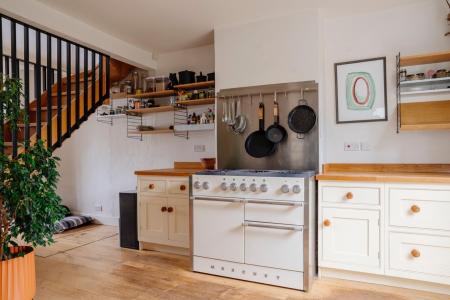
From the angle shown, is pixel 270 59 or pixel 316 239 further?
pixel 270 59

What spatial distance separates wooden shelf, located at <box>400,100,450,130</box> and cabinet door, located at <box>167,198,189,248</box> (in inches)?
85.0

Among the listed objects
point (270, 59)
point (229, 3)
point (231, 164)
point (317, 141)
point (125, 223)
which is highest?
point (229, 3)

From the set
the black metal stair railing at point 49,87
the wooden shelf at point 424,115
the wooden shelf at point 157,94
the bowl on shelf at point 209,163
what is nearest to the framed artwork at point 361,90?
the wooden shelf at point 424,115

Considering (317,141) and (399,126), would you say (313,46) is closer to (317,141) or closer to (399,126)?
(317,141)

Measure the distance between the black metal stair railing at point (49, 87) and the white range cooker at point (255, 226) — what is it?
1657mm

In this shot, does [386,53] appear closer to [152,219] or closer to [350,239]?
[350,239]

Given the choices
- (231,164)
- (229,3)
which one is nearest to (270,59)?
(229,3)

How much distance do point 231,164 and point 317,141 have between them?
0.91 m

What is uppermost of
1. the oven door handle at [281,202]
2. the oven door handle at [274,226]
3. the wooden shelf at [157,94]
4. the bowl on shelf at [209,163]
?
the wooden shelf at [157,94]

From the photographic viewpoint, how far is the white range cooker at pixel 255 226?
2.37 meters

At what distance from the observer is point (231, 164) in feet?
10.7

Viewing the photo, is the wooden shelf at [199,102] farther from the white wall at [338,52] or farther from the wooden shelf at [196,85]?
the white wall at [338,52]

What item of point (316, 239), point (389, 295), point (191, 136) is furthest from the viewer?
point (191, 136)

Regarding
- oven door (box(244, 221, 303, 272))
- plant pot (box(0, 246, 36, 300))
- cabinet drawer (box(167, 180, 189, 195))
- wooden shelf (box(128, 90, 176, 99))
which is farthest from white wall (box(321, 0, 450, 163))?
plant pot (box(0, 246, 36, 300))
